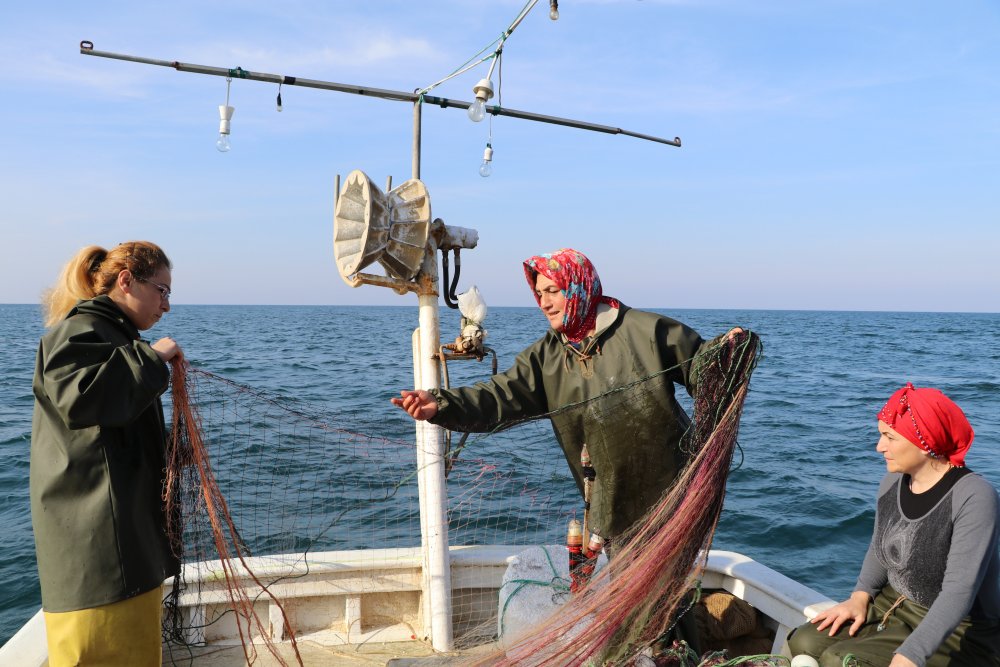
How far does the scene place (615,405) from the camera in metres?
2.83

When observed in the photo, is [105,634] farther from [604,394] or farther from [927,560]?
[927,560]

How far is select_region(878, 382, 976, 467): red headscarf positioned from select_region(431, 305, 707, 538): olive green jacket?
2.33ft

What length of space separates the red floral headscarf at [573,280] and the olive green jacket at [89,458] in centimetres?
136

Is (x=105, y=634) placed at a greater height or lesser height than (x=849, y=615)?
greater

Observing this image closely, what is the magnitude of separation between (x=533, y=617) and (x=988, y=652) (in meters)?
1.78

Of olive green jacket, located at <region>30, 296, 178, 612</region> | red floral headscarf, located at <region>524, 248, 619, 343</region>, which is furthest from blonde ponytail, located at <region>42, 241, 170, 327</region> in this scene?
red floral headscarf, located at <region>524, 248, 619, 343</region>

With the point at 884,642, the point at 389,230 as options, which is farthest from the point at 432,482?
the point at 884,642

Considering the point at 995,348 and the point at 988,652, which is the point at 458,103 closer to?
the point at 988,652

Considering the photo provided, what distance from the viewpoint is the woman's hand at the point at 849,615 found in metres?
2.70

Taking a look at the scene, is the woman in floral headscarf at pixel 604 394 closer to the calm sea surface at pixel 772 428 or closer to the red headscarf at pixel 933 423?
the calm sea surface at pixel 772 428

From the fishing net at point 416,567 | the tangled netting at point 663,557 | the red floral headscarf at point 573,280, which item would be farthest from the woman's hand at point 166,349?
the tangled netting at point 663,557

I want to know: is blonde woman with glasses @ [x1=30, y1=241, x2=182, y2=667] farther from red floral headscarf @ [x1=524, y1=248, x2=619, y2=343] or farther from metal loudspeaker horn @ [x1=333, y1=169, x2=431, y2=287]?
red floral headscarf @ [x1=524, y1=248, x2=619, y2=343]

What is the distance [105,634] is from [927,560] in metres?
2.68

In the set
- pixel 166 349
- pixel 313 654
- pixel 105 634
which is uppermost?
pixel 166 349
